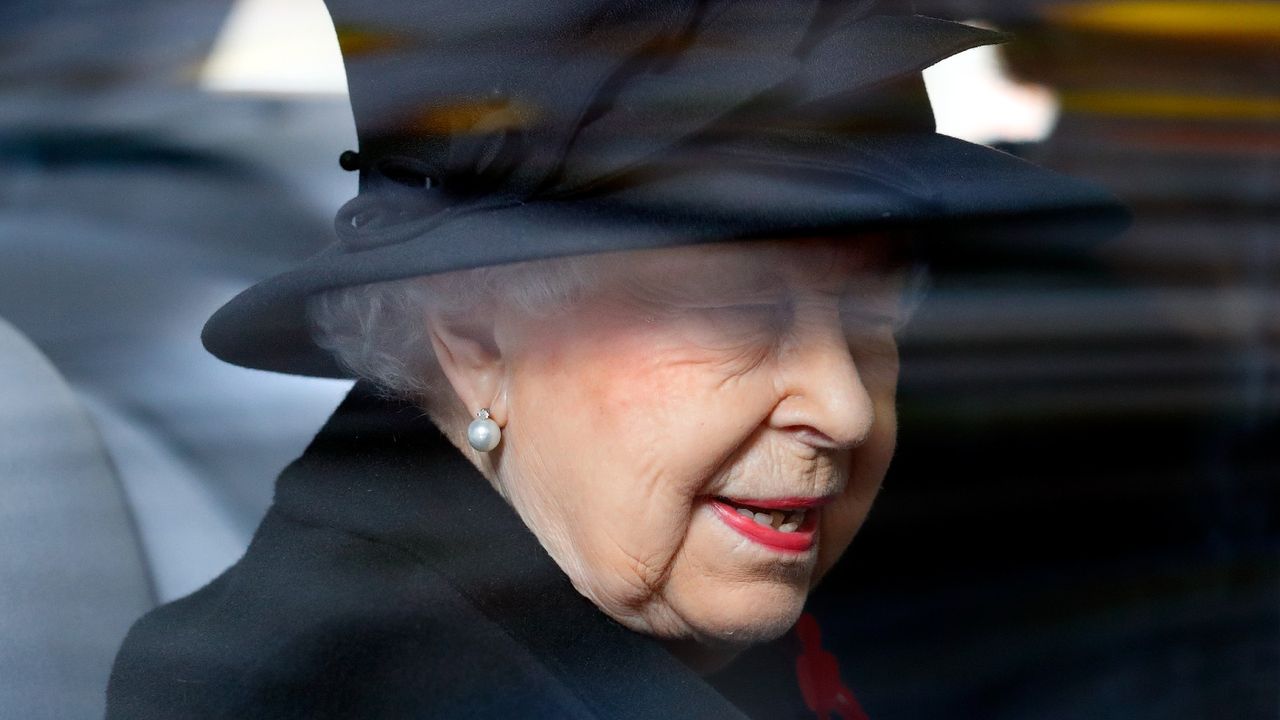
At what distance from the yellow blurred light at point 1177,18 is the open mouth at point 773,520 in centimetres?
63

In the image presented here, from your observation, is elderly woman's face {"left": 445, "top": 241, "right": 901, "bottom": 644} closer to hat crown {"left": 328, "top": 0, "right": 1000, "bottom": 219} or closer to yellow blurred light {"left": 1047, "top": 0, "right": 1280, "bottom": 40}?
hat crown {"left": 328, "top": 0, "right": 1000, "bottom": 219}

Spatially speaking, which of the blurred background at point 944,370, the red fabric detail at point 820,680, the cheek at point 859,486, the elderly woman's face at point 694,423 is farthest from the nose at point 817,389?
the red fabric detail at point 820,680

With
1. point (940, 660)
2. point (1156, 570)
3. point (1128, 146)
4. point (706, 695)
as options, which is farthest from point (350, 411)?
point (1156, 570)

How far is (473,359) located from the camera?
3.43ft

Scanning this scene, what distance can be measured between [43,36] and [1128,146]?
1163 millimetres

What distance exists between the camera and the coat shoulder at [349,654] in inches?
38.9

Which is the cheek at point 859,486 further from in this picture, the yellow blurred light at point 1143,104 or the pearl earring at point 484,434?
the yellow blurred light at point 1143,104

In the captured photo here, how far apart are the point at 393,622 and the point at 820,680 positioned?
2.00ft

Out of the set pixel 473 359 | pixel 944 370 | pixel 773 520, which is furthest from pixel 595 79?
pixel 944 370

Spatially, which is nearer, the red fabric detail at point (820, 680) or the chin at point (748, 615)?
the chin at point (748, 615)

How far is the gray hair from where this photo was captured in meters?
0.99

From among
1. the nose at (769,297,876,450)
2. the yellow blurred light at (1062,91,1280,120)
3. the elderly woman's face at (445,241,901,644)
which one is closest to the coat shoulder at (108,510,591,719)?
the elderly woman's face at (445,241,901,644)

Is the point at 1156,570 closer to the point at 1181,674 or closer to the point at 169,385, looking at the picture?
the point at 1181,674

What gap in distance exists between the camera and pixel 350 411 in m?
1.10
